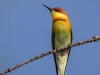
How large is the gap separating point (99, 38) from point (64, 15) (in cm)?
238

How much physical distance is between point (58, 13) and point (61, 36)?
40cm

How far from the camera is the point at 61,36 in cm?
384

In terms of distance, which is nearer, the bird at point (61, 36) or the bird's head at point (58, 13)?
the bird at point (61, 36)

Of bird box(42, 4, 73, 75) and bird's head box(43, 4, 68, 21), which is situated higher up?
bird's head box(43, 4, 68, 21)

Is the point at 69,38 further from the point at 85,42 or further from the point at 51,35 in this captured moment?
the point at 85,42

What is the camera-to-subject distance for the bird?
151 inches

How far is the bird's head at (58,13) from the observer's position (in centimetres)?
398

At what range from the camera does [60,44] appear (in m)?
3.83

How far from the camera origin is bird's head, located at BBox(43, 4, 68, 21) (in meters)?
3.98

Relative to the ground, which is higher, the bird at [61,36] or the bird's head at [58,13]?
the bird's head at [58,13]

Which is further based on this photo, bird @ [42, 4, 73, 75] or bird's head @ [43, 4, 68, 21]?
bird's head @ [43, 4, 68, 21]

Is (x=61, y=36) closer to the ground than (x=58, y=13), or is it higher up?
closer to the ground

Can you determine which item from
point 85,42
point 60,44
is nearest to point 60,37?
point 60,44

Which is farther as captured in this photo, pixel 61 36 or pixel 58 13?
pixel 58 13
